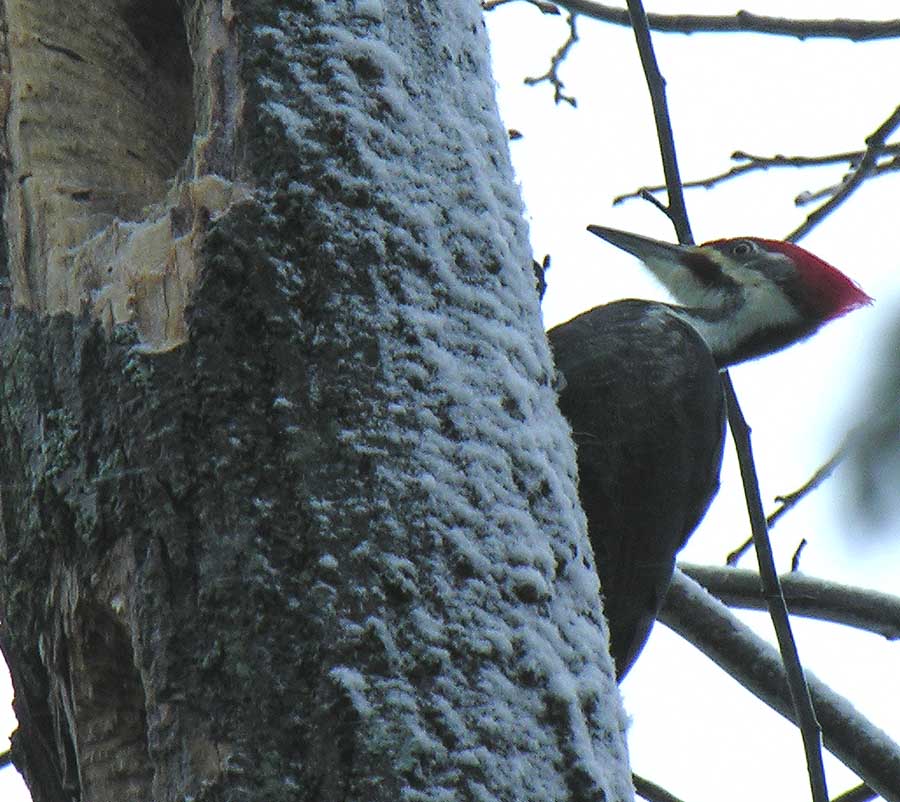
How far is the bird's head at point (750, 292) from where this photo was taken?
133 inches

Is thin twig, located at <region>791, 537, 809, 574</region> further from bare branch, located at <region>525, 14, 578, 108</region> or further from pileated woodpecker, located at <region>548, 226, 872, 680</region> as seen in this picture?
bare branch, located at <region>525, 14, 578, 108</region>

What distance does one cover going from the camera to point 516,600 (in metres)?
1.13

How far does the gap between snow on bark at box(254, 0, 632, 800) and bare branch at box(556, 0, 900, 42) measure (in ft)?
4.51

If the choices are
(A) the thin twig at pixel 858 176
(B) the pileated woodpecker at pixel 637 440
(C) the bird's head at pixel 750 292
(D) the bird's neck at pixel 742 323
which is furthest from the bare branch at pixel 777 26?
(D) the bird's neck at pixel 742 323

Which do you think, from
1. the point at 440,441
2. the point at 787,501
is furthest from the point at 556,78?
the point at 440,441

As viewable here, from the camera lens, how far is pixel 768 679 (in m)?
2.55

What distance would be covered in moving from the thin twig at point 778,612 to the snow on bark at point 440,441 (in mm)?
537

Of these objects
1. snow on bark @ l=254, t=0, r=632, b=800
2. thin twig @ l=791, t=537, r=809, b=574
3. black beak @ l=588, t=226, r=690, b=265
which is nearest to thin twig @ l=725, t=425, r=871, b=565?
thin twig @ l=791, t=537, r=809, b=574

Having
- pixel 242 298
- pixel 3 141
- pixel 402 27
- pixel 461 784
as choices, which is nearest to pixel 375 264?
pixel 242 298

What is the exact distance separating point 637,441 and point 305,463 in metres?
1.26

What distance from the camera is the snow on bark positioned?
1.05m

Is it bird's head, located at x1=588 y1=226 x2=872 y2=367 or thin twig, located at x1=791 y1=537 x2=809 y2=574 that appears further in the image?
bird's head, located at x1=588 y1=226 x2=872 y2=367

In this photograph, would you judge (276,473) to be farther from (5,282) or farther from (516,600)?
(5,282)

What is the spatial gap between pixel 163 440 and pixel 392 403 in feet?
0.69
